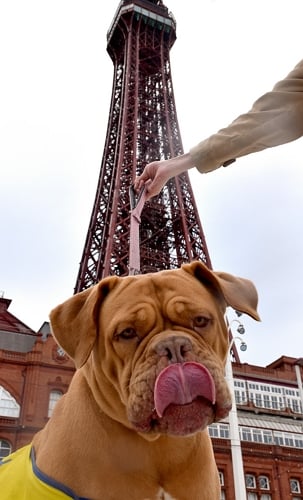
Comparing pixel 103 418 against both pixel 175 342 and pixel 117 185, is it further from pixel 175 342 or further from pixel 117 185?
pixel 117 185

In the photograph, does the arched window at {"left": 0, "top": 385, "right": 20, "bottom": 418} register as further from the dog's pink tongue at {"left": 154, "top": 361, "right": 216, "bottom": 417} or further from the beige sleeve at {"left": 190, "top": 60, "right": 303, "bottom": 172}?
the dog's pink tongue at {"left": 154, "top": 361, "right": 216, "bottom": 417}

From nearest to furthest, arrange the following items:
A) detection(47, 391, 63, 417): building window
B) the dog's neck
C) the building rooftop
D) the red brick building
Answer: the dog's neck, the red brick building, detection(47, 391, 63, 417): building window, the building rooftop

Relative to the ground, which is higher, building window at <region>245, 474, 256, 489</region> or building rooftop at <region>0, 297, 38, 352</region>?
building rooftop at <region>0, 297, 38, 352</region>

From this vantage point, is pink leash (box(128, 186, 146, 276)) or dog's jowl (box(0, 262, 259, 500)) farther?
pink leash (box(128, 186, 146, 276))

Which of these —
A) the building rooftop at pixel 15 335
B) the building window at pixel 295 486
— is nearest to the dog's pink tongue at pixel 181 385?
the building rooftop at pixel 15 335

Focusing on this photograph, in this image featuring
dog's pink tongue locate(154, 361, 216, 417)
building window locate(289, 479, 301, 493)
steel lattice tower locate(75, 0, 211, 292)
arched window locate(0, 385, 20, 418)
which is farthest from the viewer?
steel lattice tower locate(75, 0, 211, 292)

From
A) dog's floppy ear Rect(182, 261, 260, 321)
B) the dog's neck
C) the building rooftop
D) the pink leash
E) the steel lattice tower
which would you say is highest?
the steel lattice tower

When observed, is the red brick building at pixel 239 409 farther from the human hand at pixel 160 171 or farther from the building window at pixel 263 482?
the human hand at pixel 160 171

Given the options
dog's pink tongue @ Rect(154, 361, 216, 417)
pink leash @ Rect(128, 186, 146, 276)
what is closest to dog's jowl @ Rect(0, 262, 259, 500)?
dog's pink tongue @ Rect(154, 361, 216, 417)
